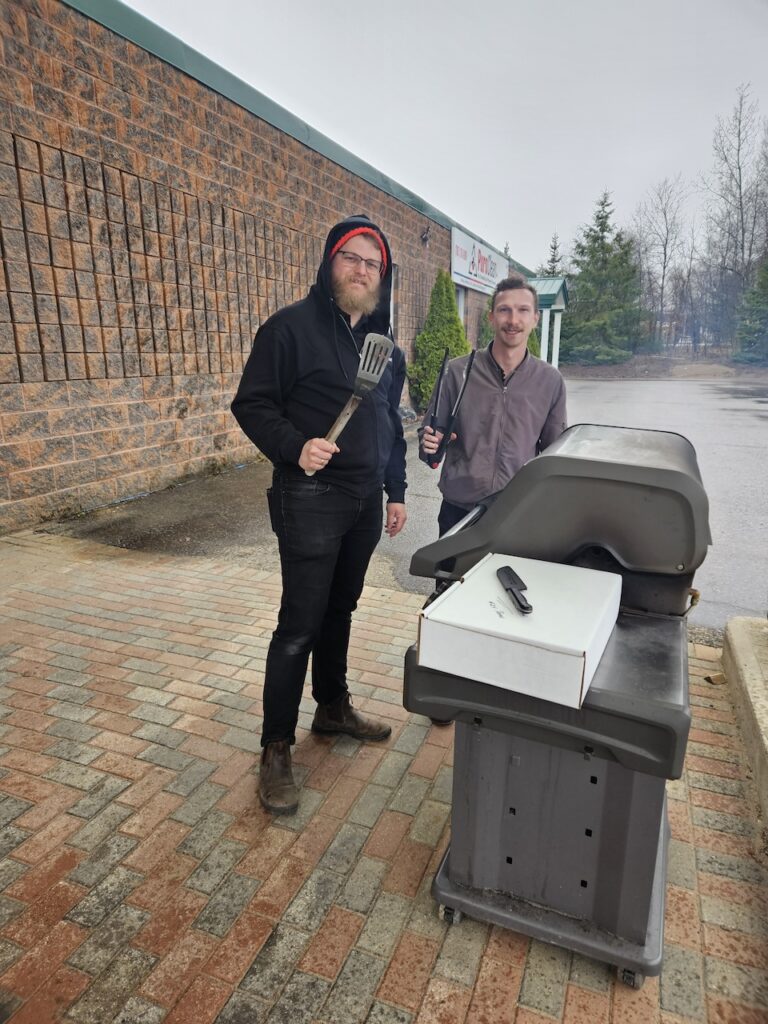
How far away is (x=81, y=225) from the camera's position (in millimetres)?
Answer: 5344

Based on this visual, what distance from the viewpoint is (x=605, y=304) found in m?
39.8

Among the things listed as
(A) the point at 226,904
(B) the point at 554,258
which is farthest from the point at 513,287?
(B) the point at 554,258

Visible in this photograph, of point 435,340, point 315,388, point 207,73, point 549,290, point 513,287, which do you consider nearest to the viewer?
point 315,388

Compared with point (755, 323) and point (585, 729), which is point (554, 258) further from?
point (585, 729)

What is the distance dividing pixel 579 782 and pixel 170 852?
1.28 metres

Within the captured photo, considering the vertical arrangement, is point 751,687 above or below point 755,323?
below

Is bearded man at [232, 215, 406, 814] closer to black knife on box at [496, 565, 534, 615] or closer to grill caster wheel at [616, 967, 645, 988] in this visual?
black knife on box at [496, 565, 534, 615]

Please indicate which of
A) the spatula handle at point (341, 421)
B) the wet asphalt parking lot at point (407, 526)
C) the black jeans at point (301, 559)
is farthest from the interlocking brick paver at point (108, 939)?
the wet asphalt parking lot at point (407, 526)

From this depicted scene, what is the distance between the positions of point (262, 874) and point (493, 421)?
190 cm

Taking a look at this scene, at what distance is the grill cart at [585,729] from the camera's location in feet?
4.26

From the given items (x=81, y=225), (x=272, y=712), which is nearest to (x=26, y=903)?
(x=272, y=712)

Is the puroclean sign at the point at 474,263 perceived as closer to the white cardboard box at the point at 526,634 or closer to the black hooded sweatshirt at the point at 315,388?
the black hooded sweatshirt at the point at 315,388

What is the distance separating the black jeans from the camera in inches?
81.5

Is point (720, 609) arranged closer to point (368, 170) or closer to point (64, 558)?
point (64, 558)
